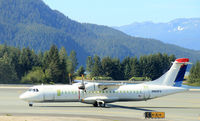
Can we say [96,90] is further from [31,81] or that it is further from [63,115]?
[31,81]

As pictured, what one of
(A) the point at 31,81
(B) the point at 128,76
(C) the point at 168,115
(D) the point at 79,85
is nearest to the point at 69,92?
(D) the point at 79,85

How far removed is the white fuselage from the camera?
45281mm

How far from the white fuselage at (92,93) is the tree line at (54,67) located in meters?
17.5

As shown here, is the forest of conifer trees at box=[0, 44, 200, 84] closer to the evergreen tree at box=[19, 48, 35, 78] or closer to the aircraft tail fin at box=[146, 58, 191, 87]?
the evergreen tree at box=[19, 48, 35, 78]

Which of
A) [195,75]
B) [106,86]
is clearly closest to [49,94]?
[106,86]

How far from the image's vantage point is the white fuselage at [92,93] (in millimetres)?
45281

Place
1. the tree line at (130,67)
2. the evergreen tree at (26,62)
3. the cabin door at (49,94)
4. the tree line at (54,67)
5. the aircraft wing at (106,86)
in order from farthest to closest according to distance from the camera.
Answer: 1. the tree line at (130,67)
2. the evergreen tree at (26,62)
3. the tree line at (54,67)
4. the aircraft wing at (106,86)
5. the cabin door at (49,94)

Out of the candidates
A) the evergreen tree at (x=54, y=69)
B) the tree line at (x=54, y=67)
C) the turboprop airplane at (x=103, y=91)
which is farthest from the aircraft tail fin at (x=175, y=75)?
the evergreen tree at (x=54, y=69)

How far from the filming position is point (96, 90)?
4681cm

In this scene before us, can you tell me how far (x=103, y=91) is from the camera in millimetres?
47219

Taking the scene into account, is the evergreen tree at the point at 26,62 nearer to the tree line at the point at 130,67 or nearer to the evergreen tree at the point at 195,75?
the tree line at the point at 130,67

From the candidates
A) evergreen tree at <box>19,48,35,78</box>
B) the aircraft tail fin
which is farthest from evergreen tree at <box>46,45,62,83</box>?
the aircraft tail fin

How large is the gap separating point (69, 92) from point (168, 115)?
12772 millimetres

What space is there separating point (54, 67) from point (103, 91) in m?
70.9
